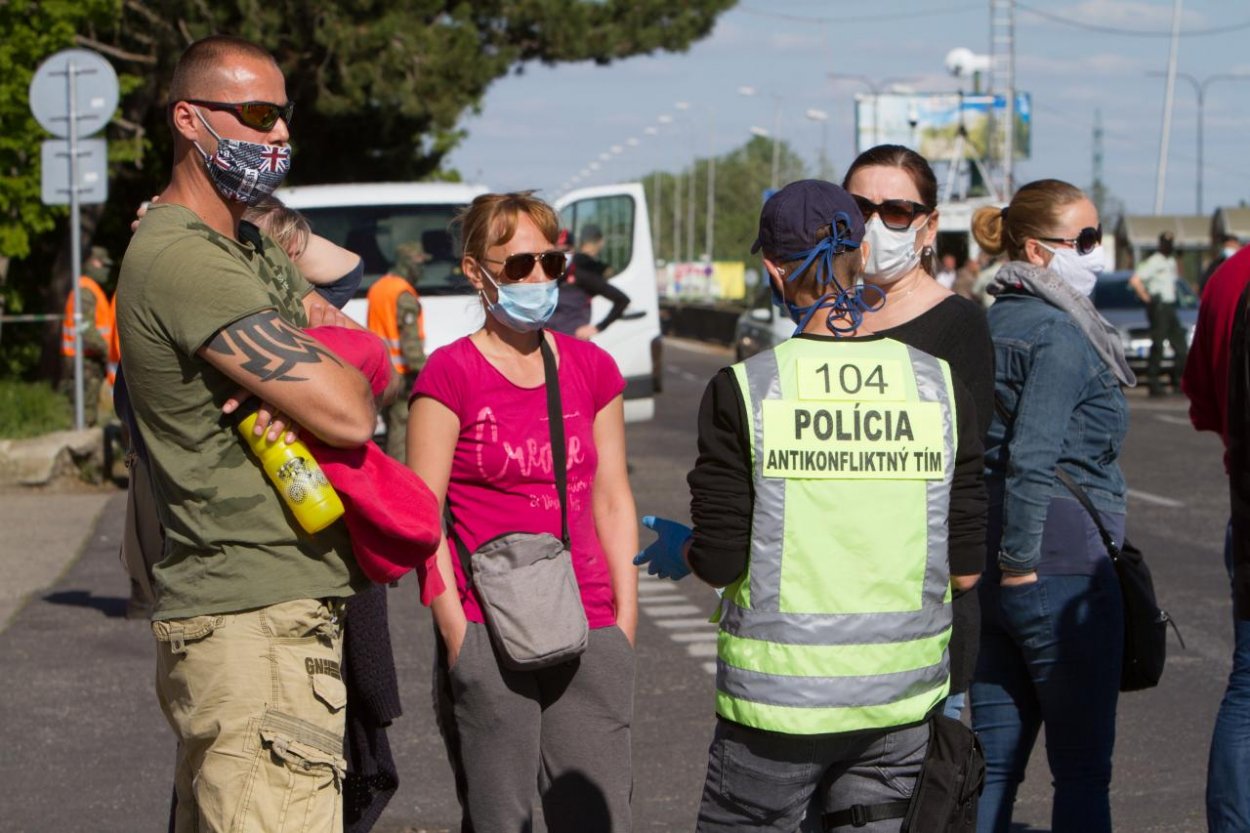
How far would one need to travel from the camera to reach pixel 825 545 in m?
3.42

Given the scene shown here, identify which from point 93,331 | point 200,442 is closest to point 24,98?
point 93,331

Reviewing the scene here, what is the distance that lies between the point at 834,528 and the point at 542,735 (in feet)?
3.71

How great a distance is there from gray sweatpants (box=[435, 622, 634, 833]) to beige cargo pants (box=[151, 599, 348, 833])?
0.80m

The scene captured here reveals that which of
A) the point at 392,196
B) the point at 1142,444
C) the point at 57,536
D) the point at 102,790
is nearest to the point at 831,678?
the point at 102,790

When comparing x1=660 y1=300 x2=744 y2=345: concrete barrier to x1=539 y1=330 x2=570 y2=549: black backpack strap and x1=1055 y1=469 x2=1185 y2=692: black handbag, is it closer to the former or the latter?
x1=1055 y1=469 x2=1185 y2=692: black handbag

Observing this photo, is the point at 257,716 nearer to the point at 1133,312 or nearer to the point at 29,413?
the point at 29,413

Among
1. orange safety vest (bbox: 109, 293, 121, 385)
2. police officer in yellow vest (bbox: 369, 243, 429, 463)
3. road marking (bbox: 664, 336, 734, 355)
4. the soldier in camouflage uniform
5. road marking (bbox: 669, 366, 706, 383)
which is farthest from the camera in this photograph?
road marking (bbox: 664, 336, 734, 355)

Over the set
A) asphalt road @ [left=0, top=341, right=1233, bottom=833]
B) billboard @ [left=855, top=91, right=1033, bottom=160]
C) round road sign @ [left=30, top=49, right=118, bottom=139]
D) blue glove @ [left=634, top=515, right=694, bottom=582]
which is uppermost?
billboard @ [left=855, top=91, right=1033, bottom=160]

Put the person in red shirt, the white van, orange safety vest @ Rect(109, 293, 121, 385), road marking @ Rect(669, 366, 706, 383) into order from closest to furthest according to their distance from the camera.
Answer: orange safety vest @ Rect(109, 293, 121, 385) → the person in red shirt → the white van → road marking @ Rect(669, 366, 706, 383)

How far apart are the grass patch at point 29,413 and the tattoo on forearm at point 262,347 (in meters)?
14.6

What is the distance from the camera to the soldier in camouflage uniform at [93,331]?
16375mm

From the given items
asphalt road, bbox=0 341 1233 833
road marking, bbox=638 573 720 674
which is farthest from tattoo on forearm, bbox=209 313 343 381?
road marking, bbox=638 573 720 674

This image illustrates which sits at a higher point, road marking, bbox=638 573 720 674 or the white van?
the white van

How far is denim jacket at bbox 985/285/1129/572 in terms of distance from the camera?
14.9 ft
